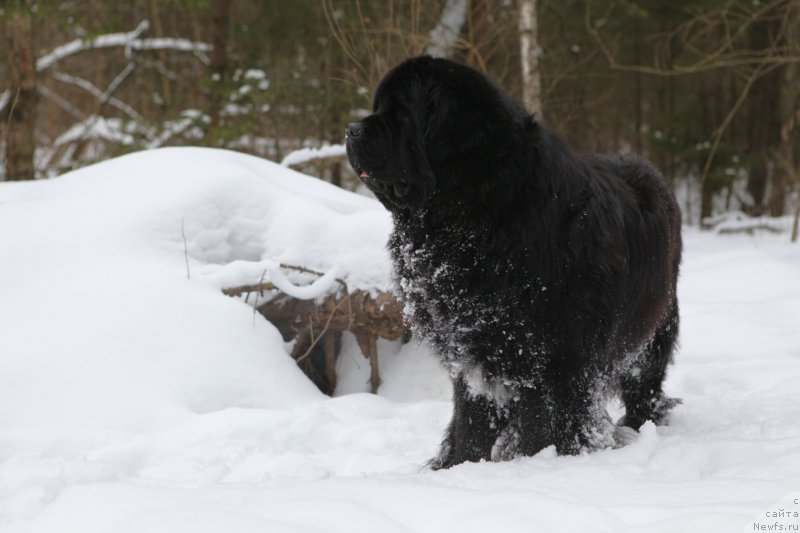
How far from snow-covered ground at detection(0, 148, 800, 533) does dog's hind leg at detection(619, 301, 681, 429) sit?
0.13m

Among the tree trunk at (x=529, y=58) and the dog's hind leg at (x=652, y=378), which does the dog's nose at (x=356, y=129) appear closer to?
the dog's hind leg at (x=652, y=378)

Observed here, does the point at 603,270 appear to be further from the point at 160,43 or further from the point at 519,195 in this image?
the point at 160,43

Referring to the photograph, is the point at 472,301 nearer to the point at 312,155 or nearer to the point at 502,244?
the point at 502,244

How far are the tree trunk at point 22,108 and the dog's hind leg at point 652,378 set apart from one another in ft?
22.7

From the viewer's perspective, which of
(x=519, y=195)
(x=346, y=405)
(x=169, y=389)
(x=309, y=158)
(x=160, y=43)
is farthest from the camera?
(x=160, y=43)

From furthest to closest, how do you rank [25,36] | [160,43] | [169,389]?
[160,43] < [25,36] < [169,389]

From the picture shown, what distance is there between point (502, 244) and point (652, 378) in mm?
1421

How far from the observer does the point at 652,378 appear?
3363mm

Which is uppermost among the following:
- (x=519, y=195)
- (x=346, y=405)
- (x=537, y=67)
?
(x=537, y=67)

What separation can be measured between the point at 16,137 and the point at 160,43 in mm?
3513

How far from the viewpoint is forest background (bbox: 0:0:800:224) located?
24.1 feet

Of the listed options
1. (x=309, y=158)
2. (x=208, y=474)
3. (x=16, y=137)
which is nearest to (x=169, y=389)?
(x=208, y=474)

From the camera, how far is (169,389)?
351cm

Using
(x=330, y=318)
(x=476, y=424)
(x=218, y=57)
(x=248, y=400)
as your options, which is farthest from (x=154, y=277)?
(x=218, y=57)
